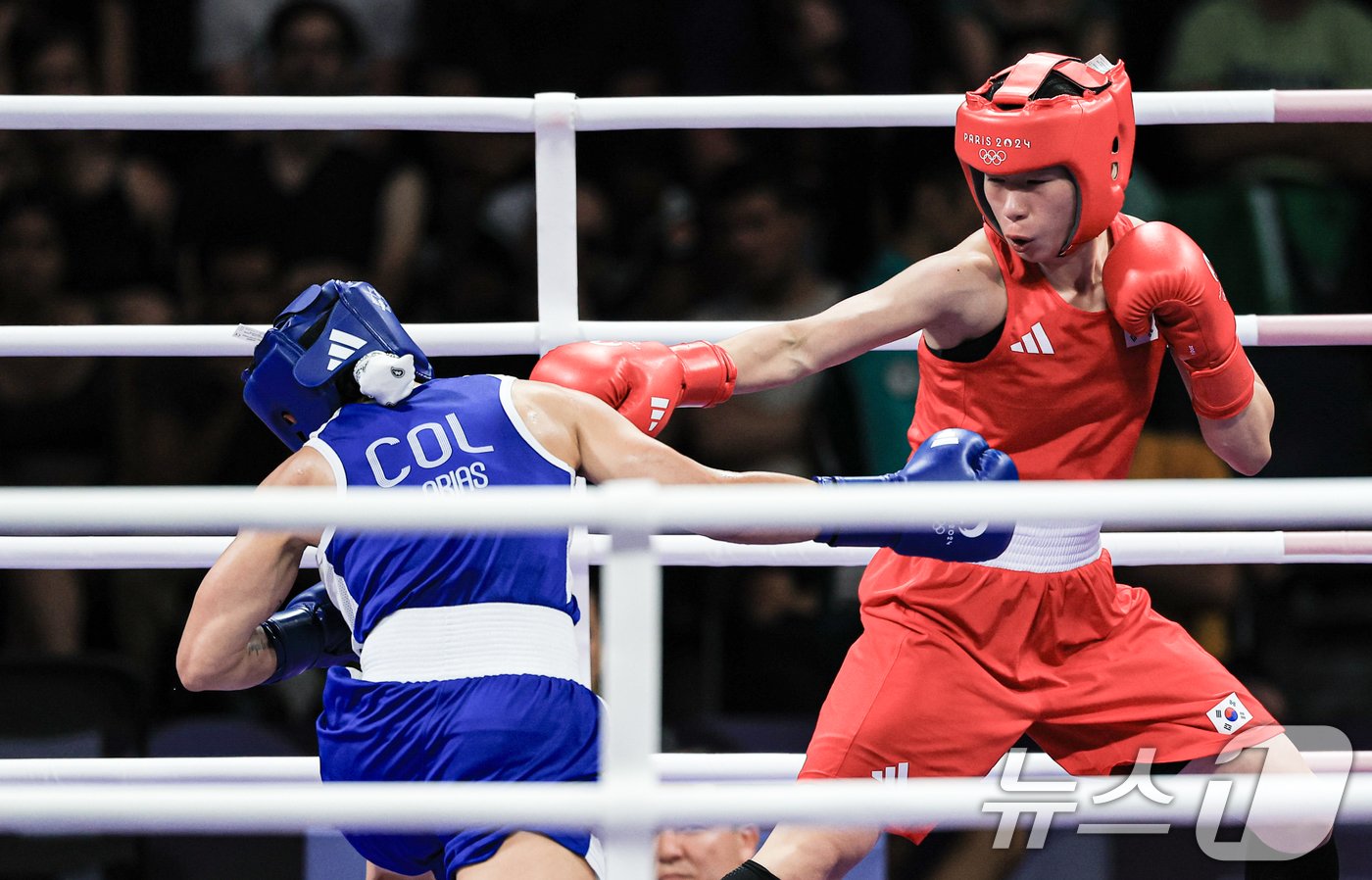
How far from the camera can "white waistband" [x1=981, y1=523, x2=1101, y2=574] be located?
93.8 inches

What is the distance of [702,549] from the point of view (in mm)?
2625

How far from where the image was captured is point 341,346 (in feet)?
7.47

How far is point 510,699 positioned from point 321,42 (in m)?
2.75

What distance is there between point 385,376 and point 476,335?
1.28ft

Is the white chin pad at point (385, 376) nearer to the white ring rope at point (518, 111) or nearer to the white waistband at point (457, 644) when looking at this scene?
the white waistband at point (457, 644)

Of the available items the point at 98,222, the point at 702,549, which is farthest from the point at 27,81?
the point at 702,549

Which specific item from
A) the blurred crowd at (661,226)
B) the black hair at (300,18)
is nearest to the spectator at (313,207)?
the blurred crowd at (661,226)

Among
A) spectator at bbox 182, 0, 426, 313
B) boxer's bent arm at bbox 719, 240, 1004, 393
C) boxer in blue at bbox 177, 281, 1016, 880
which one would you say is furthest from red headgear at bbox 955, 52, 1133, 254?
spectator at bbox 182, 0, 426, 313

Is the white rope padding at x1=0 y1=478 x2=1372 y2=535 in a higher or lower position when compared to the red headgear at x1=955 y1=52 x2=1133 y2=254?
lower

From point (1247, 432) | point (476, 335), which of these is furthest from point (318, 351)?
point (1247, 432)

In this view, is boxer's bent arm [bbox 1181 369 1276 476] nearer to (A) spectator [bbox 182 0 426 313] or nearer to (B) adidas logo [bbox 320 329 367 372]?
(B) adidas logo [bbox 320 329 367 372]

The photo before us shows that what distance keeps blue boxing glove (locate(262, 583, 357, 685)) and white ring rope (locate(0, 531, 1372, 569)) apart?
0.67ft

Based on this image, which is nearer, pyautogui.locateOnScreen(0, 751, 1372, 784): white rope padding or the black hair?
pyautogui.locateOnScreen(0, 751, 1372, 784): white rope padding

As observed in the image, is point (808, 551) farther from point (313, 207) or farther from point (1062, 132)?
point (313, 207)
